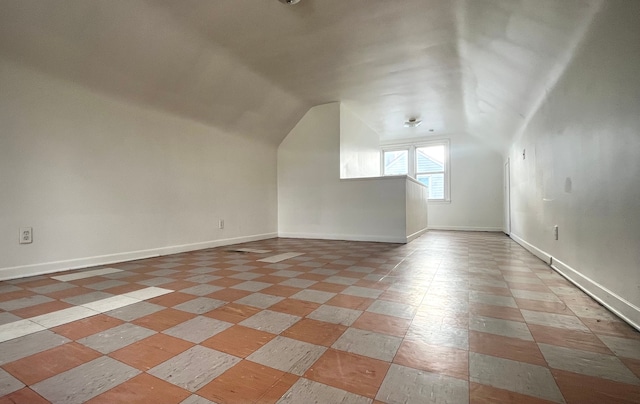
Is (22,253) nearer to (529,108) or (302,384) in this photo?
(302,384)

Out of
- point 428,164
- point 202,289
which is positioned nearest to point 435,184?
point 428,164

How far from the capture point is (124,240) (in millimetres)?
3465

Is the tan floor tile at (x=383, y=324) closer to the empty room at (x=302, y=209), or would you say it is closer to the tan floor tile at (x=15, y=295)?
the empty room at (x=302, y=209)

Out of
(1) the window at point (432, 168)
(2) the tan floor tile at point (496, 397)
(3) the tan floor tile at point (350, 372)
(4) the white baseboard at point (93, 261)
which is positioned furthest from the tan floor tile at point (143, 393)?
(1) the window at point (432, 168)

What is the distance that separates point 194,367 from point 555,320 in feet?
5.92

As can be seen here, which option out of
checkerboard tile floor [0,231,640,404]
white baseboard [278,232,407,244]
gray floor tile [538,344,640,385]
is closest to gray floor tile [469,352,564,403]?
checkerboard tile floor [0,231,640,404]

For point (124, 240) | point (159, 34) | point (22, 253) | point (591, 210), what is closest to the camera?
point (591, 210)

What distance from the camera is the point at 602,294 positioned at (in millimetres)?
1864

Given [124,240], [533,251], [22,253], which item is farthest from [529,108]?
[22,253]

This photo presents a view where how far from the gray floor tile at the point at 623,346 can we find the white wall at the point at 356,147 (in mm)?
4471

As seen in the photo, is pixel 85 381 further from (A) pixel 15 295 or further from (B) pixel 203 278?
(A) pixel 15 295

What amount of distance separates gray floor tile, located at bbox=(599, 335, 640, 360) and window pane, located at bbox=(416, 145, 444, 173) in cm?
714

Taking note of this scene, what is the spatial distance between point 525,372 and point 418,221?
526cm

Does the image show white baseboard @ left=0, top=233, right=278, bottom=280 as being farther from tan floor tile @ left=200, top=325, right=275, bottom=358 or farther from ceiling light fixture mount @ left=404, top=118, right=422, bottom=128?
ceiling light fixture mount @ left=404, top=118, right=422, bottom=128
